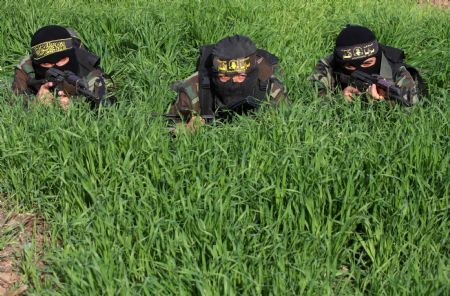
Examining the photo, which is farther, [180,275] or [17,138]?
[17,138]

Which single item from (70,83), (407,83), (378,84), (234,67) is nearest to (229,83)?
(234,67)

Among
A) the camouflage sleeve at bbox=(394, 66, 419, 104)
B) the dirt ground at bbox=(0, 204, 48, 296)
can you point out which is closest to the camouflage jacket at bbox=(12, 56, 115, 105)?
the dirt ground at bbox=(0, 204, 48, 296)

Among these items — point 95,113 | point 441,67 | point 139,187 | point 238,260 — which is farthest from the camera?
point 441,67

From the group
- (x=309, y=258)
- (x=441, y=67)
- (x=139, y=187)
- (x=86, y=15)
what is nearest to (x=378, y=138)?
(x=309, y=258)

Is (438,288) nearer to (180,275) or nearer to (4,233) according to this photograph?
(180,275)

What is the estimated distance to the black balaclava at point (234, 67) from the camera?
4754 millimetres

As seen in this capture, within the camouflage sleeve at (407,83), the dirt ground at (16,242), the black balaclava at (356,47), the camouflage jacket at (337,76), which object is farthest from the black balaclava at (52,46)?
the camouflage sleeve at (407,83)

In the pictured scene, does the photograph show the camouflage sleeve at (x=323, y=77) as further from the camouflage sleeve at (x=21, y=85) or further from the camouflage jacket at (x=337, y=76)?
the camouflage sleeve at (x=21, y=85)

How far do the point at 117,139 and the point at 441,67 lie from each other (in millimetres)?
2981

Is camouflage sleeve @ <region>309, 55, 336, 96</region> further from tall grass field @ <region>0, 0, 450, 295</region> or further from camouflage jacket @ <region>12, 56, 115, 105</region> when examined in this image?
camouflage jacket @ <region>12, 56, 115, 105</region>

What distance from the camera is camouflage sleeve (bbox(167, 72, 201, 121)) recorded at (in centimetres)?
505

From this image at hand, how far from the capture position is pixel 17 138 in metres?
4.38

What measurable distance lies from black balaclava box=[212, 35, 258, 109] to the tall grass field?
0.34 metres

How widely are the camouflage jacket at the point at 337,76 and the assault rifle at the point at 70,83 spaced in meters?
1.66
